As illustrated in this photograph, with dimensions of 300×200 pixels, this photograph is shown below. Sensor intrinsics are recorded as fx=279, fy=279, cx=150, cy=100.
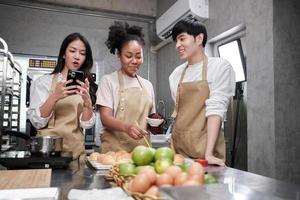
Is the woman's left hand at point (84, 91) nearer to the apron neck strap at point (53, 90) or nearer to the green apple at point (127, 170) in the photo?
the apron neck strap at point (53, 90)

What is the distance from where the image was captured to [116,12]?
4449 mm

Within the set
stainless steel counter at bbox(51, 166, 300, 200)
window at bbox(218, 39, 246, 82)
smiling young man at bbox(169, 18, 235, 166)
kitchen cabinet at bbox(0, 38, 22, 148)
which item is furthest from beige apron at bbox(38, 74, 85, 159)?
window at bbox(218, 39, 246, 82)

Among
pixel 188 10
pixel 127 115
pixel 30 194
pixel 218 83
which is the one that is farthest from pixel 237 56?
pixel 30 194

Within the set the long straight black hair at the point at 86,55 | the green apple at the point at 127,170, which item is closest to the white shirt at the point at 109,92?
the long straight black hair at the point at 86,55

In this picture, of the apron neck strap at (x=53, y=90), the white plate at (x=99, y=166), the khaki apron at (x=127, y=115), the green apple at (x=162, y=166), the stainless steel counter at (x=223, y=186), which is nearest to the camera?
the stainless steel counter at (x=223, y=186)

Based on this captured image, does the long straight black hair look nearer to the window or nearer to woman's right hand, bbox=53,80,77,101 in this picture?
woman's right hand, bbox=53,80,77,101

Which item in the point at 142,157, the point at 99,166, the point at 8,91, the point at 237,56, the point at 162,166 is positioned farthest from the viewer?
the point at 8,91

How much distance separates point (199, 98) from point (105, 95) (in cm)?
57

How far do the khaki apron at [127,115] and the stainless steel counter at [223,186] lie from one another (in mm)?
452

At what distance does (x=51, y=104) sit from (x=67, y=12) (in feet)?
10.5

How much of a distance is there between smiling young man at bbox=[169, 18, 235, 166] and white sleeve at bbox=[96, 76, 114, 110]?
15.8 inches

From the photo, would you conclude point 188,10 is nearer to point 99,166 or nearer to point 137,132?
point 137,132

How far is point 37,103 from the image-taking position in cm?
151

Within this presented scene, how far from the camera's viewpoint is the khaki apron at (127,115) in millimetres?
1682
